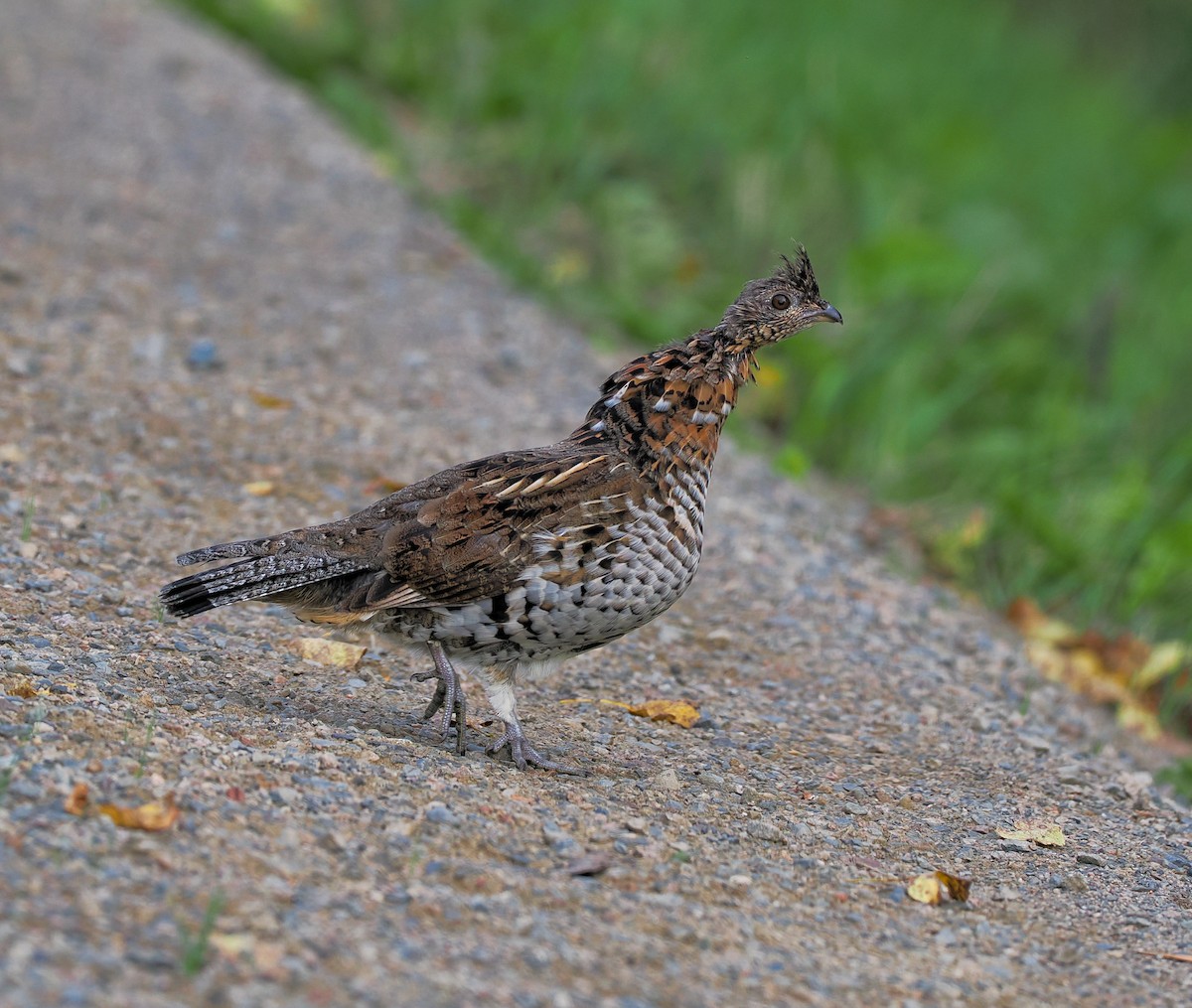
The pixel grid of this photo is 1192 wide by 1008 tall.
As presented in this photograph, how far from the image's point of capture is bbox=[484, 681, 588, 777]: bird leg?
15.3ft

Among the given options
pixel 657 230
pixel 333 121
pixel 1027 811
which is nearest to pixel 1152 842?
pixel 1027 811

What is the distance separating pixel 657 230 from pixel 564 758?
661 cm

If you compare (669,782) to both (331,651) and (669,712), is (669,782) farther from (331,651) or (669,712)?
(331,651)

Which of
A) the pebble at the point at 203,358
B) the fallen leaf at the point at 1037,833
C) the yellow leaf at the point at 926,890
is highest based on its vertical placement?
the pebble at the point at 203,358

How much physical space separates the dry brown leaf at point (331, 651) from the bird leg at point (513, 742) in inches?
29.9

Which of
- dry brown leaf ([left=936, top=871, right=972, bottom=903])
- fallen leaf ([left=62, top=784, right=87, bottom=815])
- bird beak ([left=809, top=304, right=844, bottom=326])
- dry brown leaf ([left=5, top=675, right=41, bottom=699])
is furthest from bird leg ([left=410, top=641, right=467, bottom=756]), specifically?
bird beak ([left=809, top=304, right=844, bottom=326])

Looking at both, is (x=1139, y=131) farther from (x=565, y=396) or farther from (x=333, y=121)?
(x=565, y=396)

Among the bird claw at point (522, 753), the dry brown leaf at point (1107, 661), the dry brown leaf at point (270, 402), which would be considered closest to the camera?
the bird claw at point (522, 753)

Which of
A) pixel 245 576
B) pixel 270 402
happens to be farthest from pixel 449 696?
pixel 270 402

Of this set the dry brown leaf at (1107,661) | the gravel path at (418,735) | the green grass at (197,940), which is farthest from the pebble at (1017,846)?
the green grass at (197,940)

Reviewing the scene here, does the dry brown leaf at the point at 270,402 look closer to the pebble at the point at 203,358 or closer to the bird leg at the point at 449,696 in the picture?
the pebble at the point at 203,358

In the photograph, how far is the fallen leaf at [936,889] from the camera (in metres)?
4.17

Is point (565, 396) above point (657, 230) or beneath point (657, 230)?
beneath

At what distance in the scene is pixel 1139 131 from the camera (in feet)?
58.0
